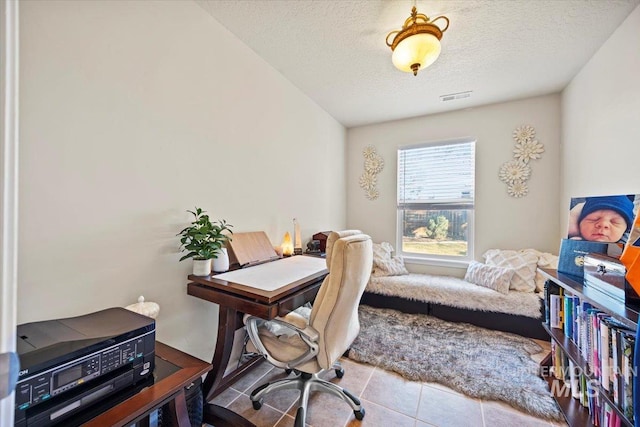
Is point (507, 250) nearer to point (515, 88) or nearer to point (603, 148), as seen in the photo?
point (603, 148)

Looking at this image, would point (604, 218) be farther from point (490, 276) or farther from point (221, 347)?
point (221, 347)

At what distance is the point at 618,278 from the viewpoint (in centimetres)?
118

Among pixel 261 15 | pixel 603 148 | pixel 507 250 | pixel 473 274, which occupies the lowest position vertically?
pixel 473 274

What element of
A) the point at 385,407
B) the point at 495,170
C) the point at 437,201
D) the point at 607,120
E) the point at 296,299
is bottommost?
the point at 385,407

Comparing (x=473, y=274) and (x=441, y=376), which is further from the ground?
(x=473, y=274)

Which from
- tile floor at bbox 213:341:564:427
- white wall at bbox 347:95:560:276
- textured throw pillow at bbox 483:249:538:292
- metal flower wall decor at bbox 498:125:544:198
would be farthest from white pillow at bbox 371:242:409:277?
metal flower wall decor at bbox 498:125:544:198

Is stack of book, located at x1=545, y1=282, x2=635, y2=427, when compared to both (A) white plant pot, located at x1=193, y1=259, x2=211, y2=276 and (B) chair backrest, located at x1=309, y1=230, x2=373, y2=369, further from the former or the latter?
(A) white plant pot, located at x1=193, y1=259, x2=211, y2=276

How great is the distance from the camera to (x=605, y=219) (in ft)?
6.20

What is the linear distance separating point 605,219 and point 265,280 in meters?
2.55

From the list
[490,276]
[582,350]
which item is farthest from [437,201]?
[582,350]

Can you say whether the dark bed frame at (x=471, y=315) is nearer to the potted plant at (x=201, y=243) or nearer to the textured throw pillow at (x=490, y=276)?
the textured throw pillow at (x=490, y=276)

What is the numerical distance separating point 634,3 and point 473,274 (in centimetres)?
248

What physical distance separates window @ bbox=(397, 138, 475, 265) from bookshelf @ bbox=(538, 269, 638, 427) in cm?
158

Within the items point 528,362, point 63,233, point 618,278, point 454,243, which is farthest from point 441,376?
point 63,233
